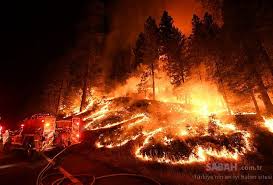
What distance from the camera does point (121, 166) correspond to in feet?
37.8

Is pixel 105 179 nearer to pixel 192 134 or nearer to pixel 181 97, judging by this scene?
pixel 192 134

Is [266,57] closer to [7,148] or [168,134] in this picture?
[168,134]

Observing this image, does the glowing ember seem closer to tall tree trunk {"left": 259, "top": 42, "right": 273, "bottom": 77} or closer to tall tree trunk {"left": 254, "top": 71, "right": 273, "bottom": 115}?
tall tree trunk {"left": 254, "top": 71, "right": 273, "bottom": 115}

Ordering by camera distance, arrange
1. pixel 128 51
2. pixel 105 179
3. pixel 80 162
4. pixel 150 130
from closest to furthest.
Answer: pixel 105 179 < pixel 80 162 < pixel 150 130 < pixel 128 51

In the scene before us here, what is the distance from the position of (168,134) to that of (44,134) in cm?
967

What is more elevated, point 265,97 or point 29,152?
point 265,97

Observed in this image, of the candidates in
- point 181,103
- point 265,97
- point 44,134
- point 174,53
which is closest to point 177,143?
point 44,134

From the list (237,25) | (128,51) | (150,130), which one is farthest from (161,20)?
(150,130)

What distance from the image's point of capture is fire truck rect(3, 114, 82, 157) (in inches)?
613

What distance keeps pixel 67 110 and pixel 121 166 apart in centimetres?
3370

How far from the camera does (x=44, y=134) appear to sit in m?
15.9

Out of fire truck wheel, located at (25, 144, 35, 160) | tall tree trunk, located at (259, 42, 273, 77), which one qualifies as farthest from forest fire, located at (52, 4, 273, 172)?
fire truck wheel, located at (25, 144, 35, 160)

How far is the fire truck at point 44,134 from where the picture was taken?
51.1 feet

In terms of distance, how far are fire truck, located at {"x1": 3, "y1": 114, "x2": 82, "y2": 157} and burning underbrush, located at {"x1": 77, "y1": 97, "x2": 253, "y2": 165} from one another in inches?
114
